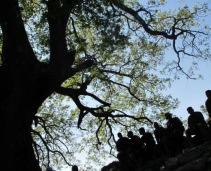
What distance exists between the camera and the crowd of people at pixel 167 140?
10.5m

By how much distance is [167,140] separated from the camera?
1099 cm

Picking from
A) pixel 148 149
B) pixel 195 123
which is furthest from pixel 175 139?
pixel 148 149

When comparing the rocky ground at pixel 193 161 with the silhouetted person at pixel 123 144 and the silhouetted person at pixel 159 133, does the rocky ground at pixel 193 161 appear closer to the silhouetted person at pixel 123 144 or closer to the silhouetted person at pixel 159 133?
the silhouetted person at pixel 159 133

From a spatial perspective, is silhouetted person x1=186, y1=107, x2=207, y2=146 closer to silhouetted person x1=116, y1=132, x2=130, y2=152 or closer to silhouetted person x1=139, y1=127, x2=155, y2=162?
silhouetted person x1=139, y1=127, x2=155, y2=162

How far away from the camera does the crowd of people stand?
34.5 ft

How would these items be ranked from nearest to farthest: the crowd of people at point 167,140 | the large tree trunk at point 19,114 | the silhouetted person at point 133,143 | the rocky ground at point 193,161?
the rocky ground at point 193,161, the large tree trunk at point 19,114, the crowd of people at point 167,140, the silhouetted person at point 133,143

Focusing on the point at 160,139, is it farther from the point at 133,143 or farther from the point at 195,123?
the point at 195,123

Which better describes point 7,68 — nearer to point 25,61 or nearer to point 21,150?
point 25,61

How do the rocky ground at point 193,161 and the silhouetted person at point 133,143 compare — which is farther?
the silhouetted person at point 133,143

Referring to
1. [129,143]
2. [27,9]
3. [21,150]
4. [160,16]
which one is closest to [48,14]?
[27,9]

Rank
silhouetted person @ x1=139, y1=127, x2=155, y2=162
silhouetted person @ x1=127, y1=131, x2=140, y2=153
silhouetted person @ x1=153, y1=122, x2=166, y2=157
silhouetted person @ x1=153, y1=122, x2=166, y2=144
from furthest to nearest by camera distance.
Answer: silhouetted person @ x1=127, y1=131, x2=140, y2=153
silhouetted person @ x1=139, y1=127, x2=155, y2=162
silhouetted person @ x1=153, y1=122, x2=166, y2=144
silhouetted person @ x1=153, y1=122, x2=166, y2=157

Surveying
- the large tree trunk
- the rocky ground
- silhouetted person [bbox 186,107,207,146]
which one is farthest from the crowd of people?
the large tree trunk

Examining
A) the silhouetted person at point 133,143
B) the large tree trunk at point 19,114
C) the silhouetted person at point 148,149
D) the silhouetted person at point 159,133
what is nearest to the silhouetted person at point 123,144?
the silhouetted person at point 133,143

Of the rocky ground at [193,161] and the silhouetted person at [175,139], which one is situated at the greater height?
the silhouetted person at [175,139]
